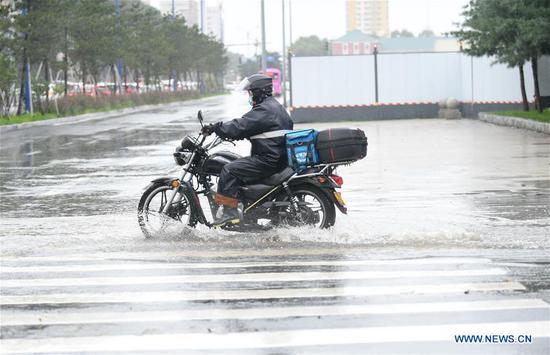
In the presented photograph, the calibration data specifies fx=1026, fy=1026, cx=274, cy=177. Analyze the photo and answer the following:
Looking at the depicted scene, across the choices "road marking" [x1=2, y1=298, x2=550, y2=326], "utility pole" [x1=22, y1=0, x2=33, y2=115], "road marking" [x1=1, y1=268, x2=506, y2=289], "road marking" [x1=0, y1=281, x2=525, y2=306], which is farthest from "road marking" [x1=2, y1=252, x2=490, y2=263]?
"utility pole" [x1=22, y1=0, x2=33, y2=115]

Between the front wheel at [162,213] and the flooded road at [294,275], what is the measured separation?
173 mm

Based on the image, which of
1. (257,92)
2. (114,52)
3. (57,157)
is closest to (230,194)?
(257,92)

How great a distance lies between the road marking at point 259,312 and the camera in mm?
6867

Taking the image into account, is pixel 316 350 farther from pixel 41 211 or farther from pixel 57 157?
pixel 57 157

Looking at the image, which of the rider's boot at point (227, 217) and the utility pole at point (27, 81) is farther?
the utility pole at point (27, 81)

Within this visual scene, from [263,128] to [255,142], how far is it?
0.19 meters

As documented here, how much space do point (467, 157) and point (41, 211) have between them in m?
10.1

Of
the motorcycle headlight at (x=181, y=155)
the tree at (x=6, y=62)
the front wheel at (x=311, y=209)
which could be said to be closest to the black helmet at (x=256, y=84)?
the motorcycle headlight at (x=181, y=155)

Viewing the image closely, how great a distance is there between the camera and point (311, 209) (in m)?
10.3

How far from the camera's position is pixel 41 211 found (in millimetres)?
13172

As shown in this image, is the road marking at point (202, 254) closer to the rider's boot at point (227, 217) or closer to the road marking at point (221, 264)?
the road marking at point (221, 264)

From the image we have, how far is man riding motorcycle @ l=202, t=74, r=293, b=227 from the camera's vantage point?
33.5 feet

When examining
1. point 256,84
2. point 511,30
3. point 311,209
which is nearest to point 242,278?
point 311,209

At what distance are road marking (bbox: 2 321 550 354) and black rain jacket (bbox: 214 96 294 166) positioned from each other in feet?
13.2
